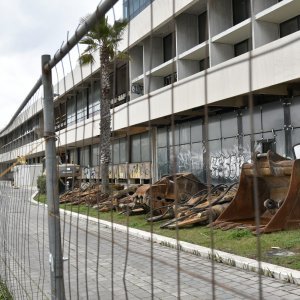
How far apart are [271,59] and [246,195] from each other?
6.09 meters

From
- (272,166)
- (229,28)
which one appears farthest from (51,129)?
(229,28)

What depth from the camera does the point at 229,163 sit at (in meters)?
20.7

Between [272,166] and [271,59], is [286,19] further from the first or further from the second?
[272,166]

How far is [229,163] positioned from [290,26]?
241 inches

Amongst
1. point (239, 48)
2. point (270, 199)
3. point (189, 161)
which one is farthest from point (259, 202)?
point (189, 161)

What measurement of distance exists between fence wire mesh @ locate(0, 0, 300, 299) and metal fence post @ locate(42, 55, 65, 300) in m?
0.03

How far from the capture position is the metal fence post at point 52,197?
139 inches

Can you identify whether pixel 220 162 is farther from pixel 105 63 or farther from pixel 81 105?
pixel 81 105

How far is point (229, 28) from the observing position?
20641 mm

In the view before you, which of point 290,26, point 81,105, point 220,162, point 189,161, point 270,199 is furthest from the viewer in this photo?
point 189,161

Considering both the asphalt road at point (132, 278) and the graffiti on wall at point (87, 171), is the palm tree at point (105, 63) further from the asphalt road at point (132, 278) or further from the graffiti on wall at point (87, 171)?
the asphalt road at point (132, 278)

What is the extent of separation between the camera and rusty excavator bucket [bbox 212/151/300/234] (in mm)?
9414

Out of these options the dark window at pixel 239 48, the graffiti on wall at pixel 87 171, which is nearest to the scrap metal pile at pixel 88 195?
the graffiti on wall at pixel 87 171

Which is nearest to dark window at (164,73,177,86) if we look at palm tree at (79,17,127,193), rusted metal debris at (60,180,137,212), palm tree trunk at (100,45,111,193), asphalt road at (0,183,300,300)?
palm tree at (79,17,127,193)
